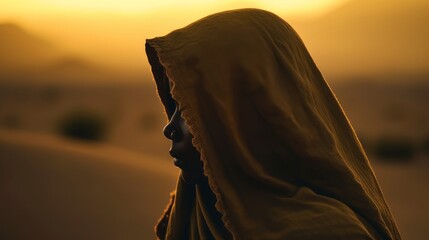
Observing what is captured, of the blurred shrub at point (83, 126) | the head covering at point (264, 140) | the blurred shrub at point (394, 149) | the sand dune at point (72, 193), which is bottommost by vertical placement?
the blurred shrub at point (394, 149)

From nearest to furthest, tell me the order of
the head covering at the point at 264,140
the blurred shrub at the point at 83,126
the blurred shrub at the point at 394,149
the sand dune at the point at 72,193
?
the head covering at the point at 264,140
the sand dune at the point at 72,193
the blurred shrub at the point at 83,126
the blurred shrub at the point at 394,149

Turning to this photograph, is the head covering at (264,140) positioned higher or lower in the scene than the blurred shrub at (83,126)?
higher

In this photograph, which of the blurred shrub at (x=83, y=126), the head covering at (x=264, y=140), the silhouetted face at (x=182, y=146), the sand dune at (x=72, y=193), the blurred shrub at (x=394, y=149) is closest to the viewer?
the head covering at (x=264, y=140)

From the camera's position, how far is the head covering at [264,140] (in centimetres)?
404

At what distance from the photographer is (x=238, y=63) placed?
411 centimetres

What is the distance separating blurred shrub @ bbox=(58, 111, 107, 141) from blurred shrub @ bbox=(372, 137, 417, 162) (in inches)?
438

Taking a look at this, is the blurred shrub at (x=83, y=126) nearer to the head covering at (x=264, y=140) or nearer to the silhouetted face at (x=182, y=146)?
the silhouetted face at (x=182, y=146)

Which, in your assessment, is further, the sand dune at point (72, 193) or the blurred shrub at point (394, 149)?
the blurred shrub at point (394, 149)

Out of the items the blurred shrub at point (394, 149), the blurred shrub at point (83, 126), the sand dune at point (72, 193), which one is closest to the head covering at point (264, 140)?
the sand dune at point (72, 193)

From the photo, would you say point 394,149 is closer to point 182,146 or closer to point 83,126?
point 83,126

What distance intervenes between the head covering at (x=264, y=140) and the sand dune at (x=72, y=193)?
10195 millimetres

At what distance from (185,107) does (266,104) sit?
Result: 37 centimetres

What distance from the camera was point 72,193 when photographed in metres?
15.9

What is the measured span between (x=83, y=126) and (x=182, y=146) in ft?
91.1
